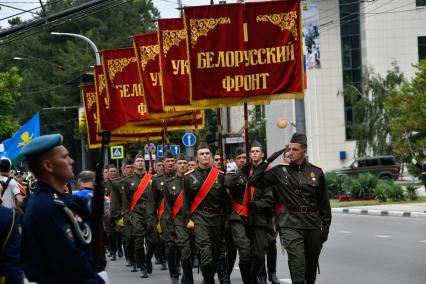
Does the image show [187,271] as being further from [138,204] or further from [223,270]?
[138,204]

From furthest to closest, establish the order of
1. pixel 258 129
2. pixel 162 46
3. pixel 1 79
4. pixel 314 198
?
pixel 258 129, pixel 1 79, pixel 162 46, pixel 314 198

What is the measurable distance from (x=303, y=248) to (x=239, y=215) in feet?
7.35

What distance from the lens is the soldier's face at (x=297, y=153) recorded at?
1052 cm

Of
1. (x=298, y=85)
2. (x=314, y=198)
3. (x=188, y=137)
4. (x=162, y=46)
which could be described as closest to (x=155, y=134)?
(x=162, y=46)

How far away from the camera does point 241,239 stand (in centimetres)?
1246

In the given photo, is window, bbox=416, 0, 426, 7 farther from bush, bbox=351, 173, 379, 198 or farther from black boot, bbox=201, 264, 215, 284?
black boot, bbox=201, 264, 215, 284

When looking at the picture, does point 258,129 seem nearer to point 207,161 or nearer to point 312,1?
point 312,1

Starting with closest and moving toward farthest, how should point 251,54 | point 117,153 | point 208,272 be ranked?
point 208,272 < point 251,54 < point 117,153

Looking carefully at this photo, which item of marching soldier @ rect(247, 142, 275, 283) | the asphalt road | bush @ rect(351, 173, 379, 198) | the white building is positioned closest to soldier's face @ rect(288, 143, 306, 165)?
marching soldier @ rect(247, 142, 275, 283)

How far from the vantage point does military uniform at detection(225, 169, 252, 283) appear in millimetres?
12445

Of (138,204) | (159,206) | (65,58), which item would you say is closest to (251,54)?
(159,206)

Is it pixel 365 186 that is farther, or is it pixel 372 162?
pixel 372 162

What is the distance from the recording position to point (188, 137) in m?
32.3

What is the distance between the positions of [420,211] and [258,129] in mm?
48637
